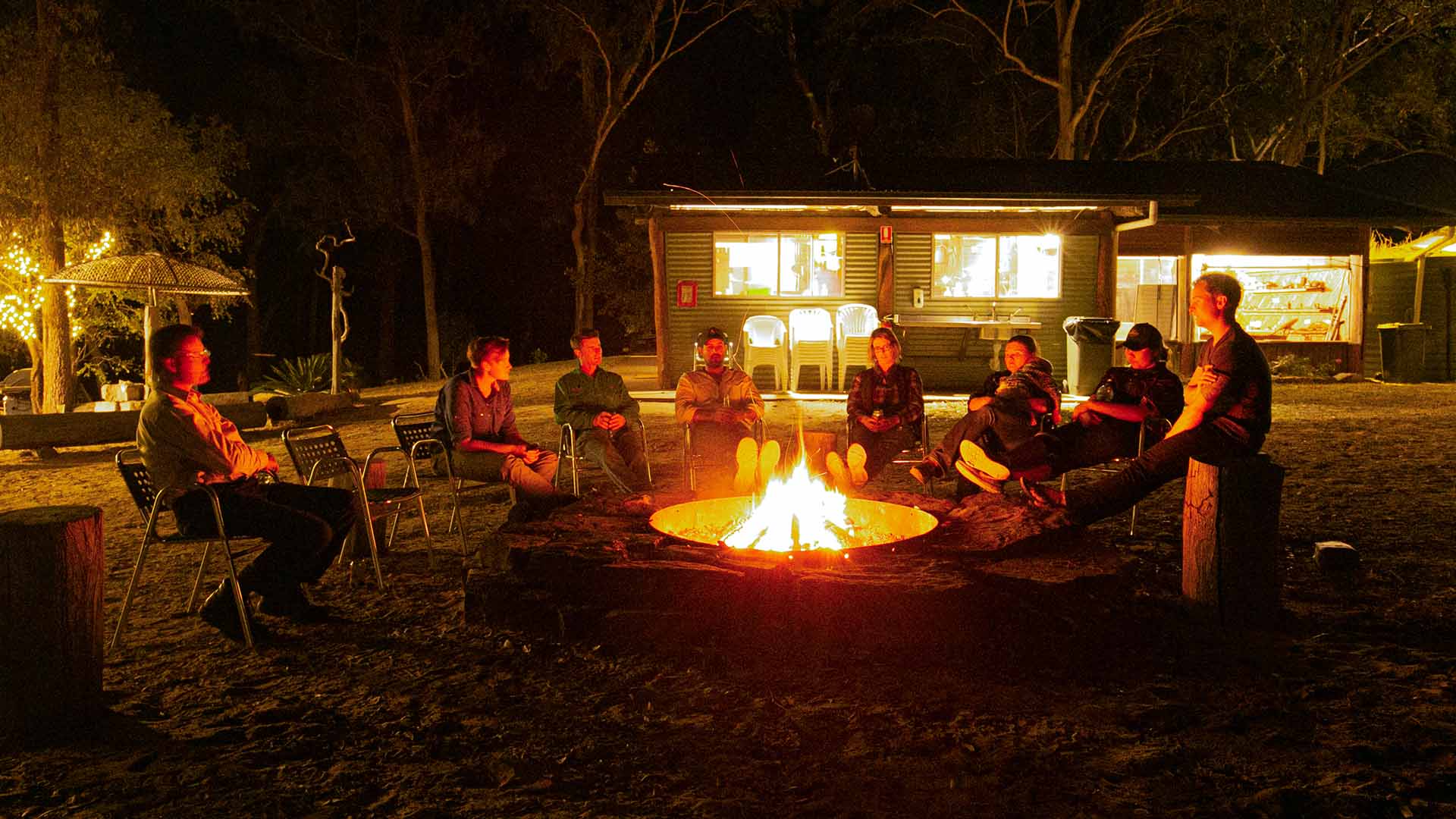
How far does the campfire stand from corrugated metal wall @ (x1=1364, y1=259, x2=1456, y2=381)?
50.3ft

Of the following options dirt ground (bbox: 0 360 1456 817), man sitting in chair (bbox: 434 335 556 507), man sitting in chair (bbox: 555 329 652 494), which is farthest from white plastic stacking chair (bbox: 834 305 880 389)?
dirt ground (bbox: 0 360 1456 817)

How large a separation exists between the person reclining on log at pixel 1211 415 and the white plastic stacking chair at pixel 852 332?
949 centimetres

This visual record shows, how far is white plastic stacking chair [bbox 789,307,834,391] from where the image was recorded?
557 inches

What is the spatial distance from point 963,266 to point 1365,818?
13.3 m

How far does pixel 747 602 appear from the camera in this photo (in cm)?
390

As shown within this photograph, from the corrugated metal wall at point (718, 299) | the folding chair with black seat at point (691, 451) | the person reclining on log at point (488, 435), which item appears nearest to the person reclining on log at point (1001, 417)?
the folding chair with black seat at point (691, 451)

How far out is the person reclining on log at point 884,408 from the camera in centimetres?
638

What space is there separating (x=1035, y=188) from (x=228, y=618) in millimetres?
12944

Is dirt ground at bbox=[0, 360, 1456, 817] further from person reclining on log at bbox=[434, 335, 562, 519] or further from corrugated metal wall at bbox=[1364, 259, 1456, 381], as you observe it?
corrugated metal wall at bbox=[1364, 259, 1456, 381]

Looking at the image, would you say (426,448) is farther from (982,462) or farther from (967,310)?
(967,310)

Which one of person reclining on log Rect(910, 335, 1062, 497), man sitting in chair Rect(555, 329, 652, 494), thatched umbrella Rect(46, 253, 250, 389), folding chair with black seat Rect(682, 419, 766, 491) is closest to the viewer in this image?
person reclining on log Rect(910, 335, 1062, 497)

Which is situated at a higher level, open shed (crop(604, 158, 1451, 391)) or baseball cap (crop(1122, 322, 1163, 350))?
open shed (crop(604, 158, 1451, 391))

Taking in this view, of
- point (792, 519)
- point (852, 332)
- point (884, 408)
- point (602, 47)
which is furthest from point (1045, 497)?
point (602, 47)

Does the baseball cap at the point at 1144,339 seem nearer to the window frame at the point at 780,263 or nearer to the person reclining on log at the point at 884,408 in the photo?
the person reclining on log at the point at 884,408
